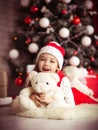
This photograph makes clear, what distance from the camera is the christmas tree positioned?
3301 millimetres

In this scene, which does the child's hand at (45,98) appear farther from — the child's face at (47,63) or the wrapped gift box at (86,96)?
the wrapped gift box at (86,96)

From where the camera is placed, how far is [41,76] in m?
1.86

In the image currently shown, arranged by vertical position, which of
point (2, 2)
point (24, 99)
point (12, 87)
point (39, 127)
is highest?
point (2, 2)

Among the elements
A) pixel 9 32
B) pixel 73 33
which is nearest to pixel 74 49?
pixel 73 33

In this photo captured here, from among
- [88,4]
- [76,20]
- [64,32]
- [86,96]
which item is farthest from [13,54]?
[86,96]

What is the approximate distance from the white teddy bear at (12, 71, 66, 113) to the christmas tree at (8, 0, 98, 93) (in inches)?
52.3

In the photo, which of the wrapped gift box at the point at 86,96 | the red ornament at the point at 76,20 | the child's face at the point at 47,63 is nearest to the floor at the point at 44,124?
the child's face at the point at 47,63

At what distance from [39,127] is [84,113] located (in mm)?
364

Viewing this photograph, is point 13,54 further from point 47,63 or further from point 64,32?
point 47,63

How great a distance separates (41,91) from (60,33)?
4.92 feet

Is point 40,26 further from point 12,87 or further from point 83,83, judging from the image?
point 83,83

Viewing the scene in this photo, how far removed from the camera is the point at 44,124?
1605 millimetres

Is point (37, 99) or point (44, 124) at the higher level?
point (37, 99)

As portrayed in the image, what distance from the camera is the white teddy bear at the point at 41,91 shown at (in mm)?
1825
